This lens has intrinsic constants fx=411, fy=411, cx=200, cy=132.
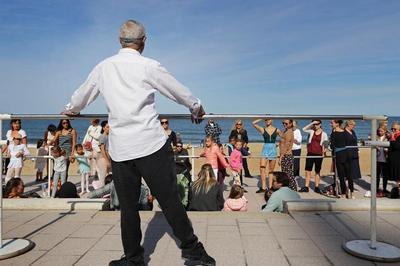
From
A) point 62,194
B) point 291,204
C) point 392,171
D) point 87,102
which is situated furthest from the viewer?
point 392,171

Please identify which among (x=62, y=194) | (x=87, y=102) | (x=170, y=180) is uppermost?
(x=87, y=102)

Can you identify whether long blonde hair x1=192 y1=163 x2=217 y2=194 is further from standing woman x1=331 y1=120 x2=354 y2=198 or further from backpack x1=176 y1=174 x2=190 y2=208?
standing woman x1=331 y1=120 x2=354 y2=198

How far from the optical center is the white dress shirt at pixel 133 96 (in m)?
2.74

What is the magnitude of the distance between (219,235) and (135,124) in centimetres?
174

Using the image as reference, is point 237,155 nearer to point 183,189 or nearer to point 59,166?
point 183,189

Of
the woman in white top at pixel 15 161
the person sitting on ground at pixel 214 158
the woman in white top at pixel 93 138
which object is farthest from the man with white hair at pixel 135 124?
the woman in white top at pixel 93 138

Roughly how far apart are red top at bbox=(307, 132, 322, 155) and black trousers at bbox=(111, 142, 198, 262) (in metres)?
7.25

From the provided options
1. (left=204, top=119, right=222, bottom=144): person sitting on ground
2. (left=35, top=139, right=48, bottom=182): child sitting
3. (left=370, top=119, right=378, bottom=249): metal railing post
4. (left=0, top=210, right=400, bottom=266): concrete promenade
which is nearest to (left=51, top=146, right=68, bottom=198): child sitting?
(left=35, top=139, right=48, bottom=182): child sitting

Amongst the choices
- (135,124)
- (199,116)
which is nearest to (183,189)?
(199,116)

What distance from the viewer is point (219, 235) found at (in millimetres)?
3998

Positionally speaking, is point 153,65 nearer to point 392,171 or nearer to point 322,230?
point 322,230

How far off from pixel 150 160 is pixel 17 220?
259 cm

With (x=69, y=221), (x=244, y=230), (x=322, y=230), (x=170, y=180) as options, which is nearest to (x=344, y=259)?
(x=322, y=230)

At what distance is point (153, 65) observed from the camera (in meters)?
2.75
